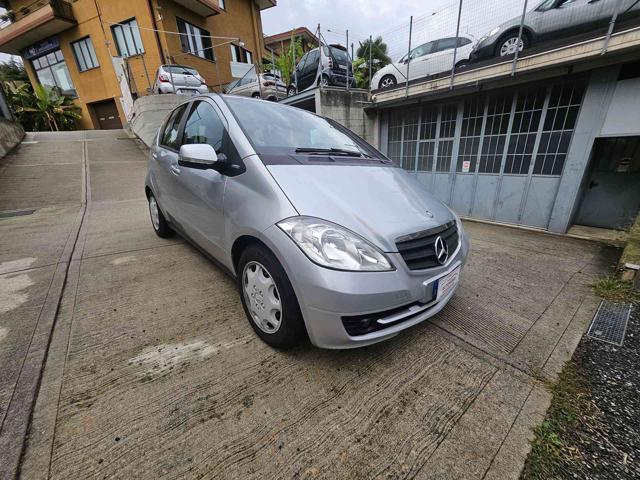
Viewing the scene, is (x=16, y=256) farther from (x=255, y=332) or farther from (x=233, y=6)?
(x=233, y=6)

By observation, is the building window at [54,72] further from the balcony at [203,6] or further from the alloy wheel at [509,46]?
the alloy wheel at [509,46]

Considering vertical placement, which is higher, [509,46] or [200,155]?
[509,46]

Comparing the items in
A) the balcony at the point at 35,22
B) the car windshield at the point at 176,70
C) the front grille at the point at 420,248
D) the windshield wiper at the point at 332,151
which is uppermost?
the balcony at the point at 35,22

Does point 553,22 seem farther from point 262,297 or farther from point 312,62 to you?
point 262,297

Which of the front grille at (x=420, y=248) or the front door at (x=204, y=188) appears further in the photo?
the front door at (x=204, y=188)

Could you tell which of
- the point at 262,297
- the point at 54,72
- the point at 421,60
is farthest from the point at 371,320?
the point at 54,72

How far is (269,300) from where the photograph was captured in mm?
1672

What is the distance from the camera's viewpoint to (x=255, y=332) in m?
1.94

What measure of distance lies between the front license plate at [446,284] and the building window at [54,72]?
2276 cm

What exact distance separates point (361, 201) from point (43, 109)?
71.8 ft

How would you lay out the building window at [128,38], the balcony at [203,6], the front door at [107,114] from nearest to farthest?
the building window at [128,38] < the balcony at [203,6] < the front door at [107,114]

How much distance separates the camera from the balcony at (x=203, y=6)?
524 inches

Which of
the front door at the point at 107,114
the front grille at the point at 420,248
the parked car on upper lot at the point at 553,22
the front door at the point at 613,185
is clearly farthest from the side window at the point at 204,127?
the front door at the point at 107,114

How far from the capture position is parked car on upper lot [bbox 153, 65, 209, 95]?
10.5 meters
